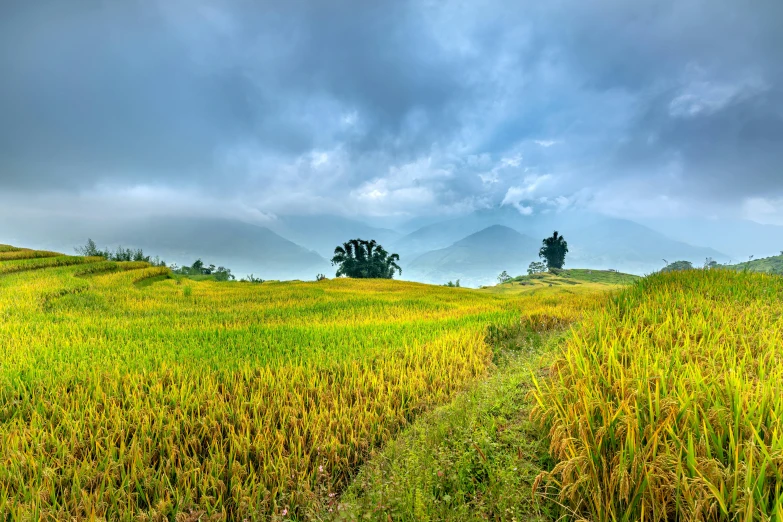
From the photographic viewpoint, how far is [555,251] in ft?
160

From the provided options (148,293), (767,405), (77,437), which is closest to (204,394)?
(77,437)

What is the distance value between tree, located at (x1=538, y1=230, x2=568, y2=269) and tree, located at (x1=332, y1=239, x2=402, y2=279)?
27006mm

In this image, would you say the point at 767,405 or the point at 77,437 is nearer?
the point at 767,405

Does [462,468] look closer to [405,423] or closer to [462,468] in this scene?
[462,468]

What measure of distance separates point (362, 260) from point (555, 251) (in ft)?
102

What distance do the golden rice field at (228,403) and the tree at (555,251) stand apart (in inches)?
1874

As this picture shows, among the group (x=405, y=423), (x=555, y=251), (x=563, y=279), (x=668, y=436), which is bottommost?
(x=405, y=423)

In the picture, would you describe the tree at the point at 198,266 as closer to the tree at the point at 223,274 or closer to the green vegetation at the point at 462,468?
the tree at the point at 223,274

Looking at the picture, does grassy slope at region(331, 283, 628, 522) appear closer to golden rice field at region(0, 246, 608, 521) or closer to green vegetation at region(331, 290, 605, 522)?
green vegetation at region(331, 290, 605, 522)

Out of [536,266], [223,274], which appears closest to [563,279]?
[536,266]

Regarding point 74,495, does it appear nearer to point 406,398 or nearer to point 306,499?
point 306,499

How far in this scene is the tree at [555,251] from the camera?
1918 inches

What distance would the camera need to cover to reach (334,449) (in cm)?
249

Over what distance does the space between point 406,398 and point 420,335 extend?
207 centimetres
